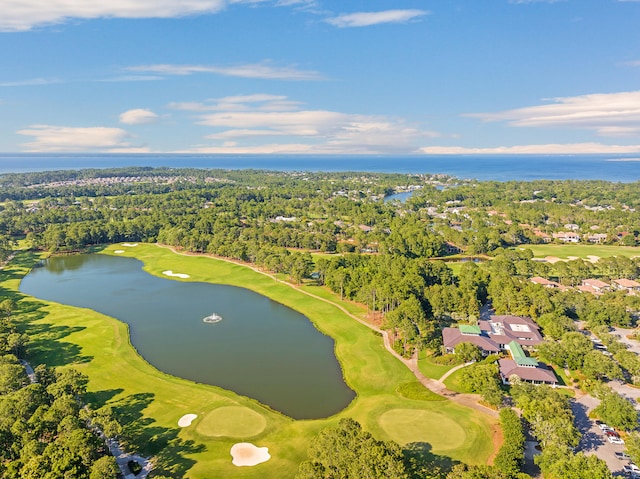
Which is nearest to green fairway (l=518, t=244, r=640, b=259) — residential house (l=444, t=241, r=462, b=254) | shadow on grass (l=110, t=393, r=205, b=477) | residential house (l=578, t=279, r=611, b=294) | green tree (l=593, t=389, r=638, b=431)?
residential house (l=444, t=241, r=462, b=254)

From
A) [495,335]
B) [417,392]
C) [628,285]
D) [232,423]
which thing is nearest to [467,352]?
[495,335]

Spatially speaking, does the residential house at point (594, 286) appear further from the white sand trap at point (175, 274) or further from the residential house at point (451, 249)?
the white sand trap at point (175, 274)

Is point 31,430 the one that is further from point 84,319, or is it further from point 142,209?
point 142,209

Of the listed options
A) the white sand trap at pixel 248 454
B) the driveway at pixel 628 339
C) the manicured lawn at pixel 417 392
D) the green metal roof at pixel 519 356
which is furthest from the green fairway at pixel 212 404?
the driveway at pixel 628 339

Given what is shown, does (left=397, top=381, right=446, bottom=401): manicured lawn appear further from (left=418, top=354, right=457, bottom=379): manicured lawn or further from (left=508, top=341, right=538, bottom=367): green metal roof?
(left=508, top=341, right=538, bottom=367): green metal roof

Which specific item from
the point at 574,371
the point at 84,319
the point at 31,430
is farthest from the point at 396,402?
the point at 84,319

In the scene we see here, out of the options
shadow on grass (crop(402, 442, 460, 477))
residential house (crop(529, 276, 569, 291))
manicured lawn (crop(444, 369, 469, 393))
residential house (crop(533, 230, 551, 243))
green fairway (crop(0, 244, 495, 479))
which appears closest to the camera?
shadow on grass (crop(402, 442, 460, 477))

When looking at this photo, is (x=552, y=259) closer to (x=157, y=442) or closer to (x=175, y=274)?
(x=175, y=274)
